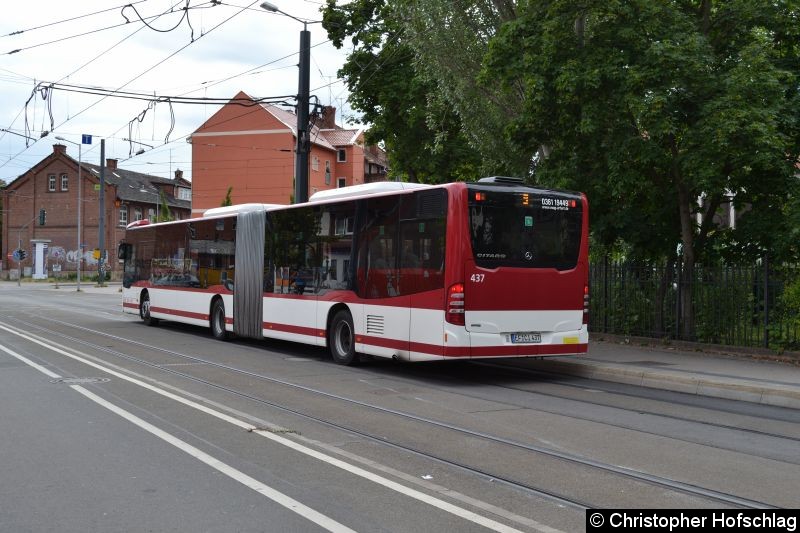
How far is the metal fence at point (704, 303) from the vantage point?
15172 millimetres

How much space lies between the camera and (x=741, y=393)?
1168 cm

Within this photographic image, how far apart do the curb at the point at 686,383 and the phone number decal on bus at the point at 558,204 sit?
8.68 ft

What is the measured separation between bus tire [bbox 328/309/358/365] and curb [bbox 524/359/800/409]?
3351 millimetres

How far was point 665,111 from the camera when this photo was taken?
49.6 ft

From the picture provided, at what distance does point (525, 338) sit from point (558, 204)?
87.0 inches

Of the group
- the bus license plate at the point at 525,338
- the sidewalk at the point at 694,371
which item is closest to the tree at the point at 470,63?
the sidewalk at the point at 694,371

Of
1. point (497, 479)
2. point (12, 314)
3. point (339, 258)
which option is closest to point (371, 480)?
point (497, 479)

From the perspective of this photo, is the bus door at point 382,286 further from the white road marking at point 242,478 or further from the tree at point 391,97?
the tree at point 391,97

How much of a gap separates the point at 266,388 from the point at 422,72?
11246 mm

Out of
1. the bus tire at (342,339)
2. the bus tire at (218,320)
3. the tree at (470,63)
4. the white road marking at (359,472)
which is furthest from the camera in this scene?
the bus tire at (218,320)

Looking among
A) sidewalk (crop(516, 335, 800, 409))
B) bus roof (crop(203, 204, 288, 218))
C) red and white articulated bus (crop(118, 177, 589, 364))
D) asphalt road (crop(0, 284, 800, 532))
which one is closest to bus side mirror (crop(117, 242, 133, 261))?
bus roof (crop(203, 204, 288, 218))

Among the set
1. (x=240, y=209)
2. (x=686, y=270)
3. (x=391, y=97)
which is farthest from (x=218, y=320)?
(x=686, y=270)

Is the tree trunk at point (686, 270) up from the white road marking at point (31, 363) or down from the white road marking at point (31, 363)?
up

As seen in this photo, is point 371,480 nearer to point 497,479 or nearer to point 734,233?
point 497,479
